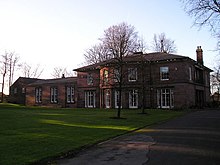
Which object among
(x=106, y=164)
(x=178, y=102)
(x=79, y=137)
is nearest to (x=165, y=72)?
(x=178, y=102)

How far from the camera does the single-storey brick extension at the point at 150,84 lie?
38344 mm

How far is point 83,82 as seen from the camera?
164 feet

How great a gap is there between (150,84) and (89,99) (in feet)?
40.6

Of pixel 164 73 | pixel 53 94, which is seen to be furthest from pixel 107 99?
pixel 53 94

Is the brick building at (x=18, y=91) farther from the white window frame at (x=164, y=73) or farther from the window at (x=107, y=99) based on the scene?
the white window frame at (x=164, y=73)

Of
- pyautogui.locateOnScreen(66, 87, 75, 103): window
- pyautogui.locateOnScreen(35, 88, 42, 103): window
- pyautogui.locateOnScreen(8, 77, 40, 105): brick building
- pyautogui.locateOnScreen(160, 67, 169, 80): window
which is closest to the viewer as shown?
pyautogui.locateOnScreen(160, 67, 169, 80): window

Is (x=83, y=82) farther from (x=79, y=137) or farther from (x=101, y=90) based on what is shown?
(x=79, y=137)

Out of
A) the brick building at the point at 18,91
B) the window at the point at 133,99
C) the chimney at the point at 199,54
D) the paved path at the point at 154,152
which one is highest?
the chimney at the point at 199,54

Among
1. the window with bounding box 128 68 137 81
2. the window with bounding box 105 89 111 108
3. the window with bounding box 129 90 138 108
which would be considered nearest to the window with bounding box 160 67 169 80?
the window with bounding box 128 68 137 81

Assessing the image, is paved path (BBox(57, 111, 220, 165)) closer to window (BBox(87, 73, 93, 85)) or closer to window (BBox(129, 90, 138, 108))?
window (BBox(129, 90, 138, 108))

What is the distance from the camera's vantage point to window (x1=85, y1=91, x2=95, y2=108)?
48.1 metres

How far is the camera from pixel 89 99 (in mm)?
48781

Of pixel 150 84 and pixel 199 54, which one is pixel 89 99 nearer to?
pixel 150 84

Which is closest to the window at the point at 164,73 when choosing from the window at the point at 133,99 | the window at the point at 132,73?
the window at the point at 132,73
